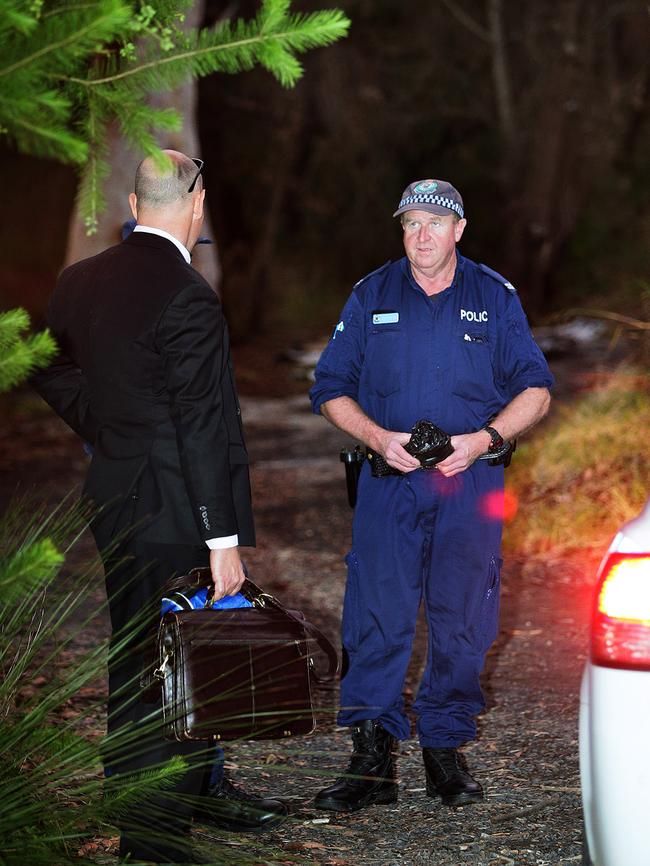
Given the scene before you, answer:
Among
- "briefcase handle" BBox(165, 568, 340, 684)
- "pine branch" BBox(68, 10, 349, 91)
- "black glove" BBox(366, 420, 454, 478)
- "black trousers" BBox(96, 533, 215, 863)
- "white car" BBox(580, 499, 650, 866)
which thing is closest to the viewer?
"white car" BBox(580, 499, 650, 866)

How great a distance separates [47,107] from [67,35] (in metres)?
0.19

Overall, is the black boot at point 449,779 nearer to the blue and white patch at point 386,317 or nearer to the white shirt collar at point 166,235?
the blue and white patch at point 386,317

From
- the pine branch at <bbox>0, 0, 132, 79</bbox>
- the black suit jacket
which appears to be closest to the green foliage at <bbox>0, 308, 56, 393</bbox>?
the pine branch at <bbox>0, 0, 132, 79</bbox>

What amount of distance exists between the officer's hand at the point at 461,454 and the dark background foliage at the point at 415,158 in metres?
17.3

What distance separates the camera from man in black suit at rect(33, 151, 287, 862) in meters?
3.85

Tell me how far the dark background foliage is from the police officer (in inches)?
667

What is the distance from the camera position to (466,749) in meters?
5.36

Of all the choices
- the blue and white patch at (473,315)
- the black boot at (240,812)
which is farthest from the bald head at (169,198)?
the black boot at (240,812)

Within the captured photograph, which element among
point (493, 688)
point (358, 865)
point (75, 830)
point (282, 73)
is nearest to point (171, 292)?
point (282, 73)

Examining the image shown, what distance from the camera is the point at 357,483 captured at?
16.5ft

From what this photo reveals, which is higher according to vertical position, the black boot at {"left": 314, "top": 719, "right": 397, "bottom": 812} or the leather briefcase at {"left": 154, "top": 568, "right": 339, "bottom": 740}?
the leather briefcase at {"left": 154, "top": 568, "right": 339, "bottom": 740}

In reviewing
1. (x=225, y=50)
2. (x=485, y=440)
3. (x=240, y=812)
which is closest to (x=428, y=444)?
(x=485, y=440)

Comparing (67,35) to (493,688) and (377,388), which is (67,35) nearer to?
(377,388)

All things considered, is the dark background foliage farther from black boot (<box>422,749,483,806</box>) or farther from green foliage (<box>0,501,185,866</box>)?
green foliage (<box>0,501,185,866</box>)
